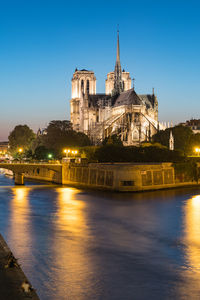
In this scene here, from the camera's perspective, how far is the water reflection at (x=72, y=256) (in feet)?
53.4

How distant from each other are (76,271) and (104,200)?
2545cm

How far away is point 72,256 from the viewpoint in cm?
2152

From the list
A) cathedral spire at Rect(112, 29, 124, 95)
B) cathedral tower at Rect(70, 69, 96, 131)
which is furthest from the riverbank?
cathedral tower at Rect(70, 69, 96, 131)

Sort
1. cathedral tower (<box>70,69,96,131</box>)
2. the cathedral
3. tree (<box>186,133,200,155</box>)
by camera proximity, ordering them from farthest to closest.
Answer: cathedral tower (<box>70,69,96,131</box>) → the cathedral → tree (<box>186,133,200,155</box>)

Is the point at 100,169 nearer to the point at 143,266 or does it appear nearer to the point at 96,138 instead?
the point at 143,266

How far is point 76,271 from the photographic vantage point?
18.7 m

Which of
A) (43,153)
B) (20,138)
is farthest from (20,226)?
(20,138)

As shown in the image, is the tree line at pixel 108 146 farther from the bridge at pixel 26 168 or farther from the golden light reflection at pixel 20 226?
the golden light reflection at pixel 20 226

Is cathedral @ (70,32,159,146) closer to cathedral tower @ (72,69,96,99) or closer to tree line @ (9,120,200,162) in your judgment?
cathedral tower @ (72,69,96,99)

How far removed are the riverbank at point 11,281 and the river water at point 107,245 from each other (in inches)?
117

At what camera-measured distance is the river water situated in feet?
54.5

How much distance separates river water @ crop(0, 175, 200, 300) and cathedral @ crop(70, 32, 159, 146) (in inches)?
2445

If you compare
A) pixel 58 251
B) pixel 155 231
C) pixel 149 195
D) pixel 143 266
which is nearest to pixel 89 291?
pixel 143 266

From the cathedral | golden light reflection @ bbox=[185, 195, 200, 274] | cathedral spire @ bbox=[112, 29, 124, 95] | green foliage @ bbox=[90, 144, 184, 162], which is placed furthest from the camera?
cathedral spire @ bbox=[112, 29, 124, 95]
